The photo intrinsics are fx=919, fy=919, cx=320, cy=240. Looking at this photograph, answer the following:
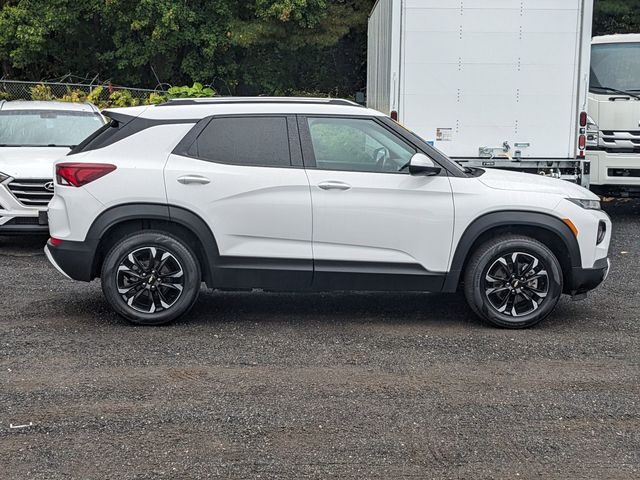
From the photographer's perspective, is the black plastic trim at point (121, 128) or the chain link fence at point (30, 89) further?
the chain link fence at point (30, 89)

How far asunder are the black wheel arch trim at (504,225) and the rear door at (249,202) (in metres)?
1.14

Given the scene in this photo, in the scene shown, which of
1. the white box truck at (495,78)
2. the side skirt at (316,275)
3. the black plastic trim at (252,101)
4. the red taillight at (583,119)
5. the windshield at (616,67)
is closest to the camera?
the side skirt at (316,275)

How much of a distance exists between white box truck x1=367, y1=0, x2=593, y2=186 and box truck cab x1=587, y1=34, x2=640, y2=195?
2.22 m

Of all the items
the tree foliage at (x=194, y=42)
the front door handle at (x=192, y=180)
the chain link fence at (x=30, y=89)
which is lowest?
the front door handle at (x=192, y=180)

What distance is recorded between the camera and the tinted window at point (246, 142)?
7141 mm

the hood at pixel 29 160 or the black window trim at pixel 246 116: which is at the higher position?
the black window trim at pixel 246 116

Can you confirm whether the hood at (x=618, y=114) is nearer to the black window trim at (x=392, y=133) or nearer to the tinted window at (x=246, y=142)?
the black window trim at (x=392, y=133)

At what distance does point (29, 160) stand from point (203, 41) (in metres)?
19.7

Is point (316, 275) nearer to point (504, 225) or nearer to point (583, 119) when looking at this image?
point (504, 225)

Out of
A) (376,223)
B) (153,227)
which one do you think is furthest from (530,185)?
(153,227)

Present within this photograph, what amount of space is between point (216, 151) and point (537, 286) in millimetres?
2718

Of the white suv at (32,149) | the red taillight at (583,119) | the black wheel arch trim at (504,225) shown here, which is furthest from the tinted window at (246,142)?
the red taillight at (583,119)

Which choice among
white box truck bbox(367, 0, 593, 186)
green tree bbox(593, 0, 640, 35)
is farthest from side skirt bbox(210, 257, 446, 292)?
green tree bbox(593, 0, 640, 35)

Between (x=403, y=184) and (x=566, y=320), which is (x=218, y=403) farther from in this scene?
(x=566, y=320)
